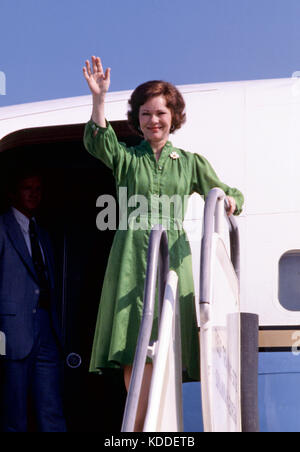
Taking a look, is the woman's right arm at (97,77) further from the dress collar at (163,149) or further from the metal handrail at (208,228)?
the metal handrail at (208,228)

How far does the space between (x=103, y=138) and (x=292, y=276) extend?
152 centimetres

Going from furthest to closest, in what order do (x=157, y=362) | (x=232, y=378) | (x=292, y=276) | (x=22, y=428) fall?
(x=22, y=428) → (x=292, y=276) → (x=232, y=378) → (x=157, y=362)

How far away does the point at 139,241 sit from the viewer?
3.60 meters

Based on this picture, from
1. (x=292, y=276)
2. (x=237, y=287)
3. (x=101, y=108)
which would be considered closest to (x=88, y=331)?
(x=292, y=276)

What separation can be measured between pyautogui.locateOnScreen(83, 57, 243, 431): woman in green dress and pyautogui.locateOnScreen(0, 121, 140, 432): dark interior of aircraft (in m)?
1.92

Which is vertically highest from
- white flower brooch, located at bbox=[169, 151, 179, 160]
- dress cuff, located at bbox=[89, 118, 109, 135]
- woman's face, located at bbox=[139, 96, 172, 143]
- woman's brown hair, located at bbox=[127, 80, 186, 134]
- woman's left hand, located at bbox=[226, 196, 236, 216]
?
woman's brown hair, located at bbox=[127, 80, 186, 134]

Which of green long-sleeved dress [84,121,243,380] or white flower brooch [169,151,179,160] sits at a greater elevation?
white flower brooch [169,151,179,160]

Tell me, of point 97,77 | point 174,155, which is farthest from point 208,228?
point 97,77

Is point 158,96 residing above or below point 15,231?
above

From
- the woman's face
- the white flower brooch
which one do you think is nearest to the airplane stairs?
the white flower brooch

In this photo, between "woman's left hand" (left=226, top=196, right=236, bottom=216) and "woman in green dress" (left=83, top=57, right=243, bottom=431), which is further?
"woman's left hand" (left=226, top=196, right=236, bottom=216)

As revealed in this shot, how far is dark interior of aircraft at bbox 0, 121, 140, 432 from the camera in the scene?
5.75m

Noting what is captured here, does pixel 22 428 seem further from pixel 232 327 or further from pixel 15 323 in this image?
pixel 232 327

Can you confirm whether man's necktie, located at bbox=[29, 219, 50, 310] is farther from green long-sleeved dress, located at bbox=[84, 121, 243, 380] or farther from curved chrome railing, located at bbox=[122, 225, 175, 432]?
curved chrome railing, located at bbox=[122, 225, 175, 432]
